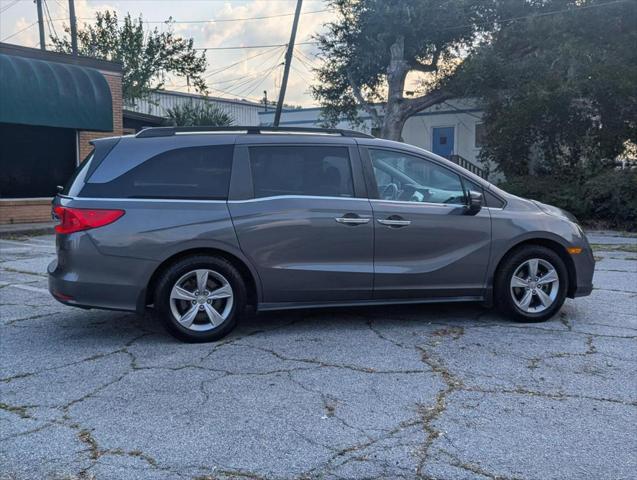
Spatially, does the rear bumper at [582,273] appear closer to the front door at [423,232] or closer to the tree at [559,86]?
the front door at [423,232]

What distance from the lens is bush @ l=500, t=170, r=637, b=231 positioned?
15.7 meters

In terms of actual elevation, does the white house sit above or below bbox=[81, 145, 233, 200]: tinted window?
above

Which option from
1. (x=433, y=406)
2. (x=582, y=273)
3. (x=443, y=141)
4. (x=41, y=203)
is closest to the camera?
(x=433, y=406)

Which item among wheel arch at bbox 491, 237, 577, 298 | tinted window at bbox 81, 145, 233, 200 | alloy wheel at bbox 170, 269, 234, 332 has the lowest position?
alloy wheel at bbox 170, 269, 234, 332

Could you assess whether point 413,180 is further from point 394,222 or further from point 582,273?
point 582,273

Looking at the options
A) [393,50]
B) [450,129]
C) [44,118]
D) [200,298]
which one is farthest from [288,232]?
[450,129]

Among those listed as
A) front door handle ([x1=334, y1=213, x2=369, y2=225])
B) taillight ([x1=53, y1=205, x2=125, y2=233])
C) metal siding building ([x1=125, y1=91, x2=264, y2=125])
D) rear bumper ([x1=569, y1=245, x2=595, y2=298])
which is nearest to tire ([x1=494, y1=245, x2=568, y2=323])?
rear bumper ([x1=569, y1=245, x2=595, y2=298])

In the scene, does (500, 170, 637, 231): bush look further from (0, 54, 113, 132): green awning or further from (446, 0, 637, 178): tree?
(0, 54, 113, 132): green awning

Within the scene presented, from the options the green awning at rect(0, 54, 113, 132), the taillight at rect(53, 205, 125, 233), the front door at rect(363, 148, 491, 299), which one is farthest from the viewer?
the green awning at rect(0, 54, 113, 132)

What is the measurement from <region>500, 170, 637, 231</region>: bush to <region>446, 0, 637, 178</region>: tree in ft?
2.39

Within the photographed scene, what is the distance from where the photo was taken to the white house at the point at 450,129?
26594 mm

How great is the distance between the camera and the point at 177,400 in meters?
4.08

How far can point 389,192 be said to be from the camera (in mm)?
5734

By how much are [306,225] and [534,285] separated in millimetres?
2292
